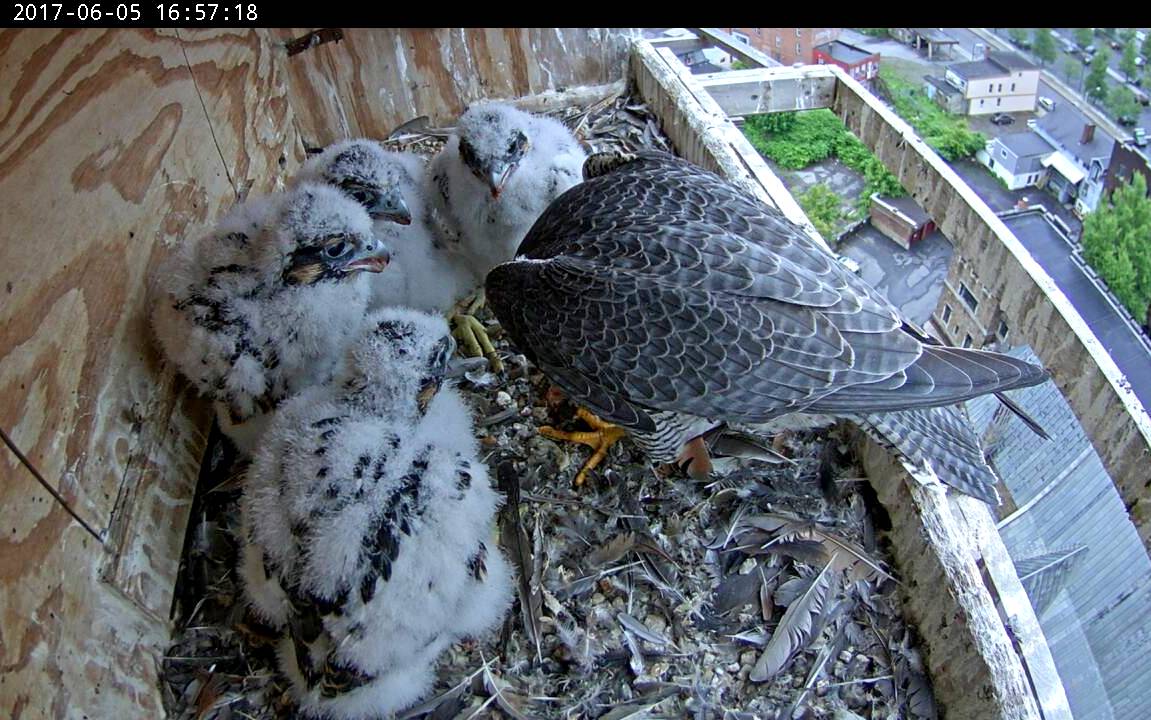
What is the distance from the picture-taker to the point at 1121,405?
7.75 feet

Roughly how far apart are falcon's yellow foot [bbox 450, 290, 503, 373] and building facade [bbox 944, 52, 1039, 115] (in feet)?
8.20

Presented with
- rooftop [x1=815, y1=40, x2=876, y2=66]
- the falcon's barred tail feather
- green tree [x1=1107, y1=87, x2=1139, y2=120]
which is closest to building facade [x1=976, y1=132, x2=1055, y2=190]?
green tree [x1=1107, y1=87, x2=1139, y2=120]

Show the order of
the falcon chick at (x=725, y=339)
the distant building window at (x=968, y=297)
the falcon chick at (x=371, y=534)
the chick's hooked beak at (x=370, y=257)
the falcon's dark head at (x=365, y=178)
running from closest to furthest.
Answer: the falcon chick at (x=371, y=534) < the falcon chick at (x=725, y=339) < the chick's hooked beak at (x=370, y=257) < the falcon's dark head at (x=365, y=178) < the distant building window at (x=968, y=297)

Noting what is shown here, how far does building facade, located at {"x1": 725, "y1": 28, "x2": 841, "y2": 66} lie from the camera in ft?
11.4

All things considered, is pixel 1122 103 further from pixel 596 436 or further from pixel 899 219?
pixel 596 436

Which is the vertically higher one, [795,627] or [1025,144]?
[1025,144]

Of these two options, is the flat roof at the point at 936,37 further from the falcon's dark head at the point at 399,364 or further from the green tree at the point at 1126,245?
the falcon's dark head at the point at 399,364

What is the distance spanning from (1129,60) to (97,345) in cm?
377

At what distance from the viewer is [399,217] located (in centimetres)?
259

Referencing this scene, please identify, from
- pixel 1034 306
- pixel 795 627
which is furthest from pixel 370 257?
pixel 1034 306

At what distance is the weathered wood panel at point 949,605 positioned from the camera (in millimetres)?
1932

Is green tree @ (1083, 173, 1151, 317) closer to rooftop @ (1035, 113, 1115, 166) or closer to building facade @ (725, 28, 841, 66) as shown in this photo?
rooftop @ (1035, 113, 1115, 166)

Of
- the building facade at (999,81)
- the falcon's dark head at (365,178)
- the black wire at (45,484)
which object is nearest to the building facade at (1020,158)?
the building facade at (999,81)

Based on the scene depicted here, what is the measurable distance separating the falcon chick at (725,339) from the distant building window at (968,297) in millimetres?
1069
